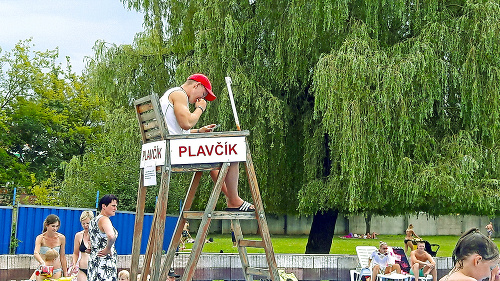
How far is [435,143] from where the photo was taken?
18.5 m

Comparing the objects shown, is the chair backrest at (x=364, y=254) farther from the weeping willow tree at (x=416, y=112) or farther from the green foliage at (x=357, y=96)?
the green foliage at (x=357, y=96)

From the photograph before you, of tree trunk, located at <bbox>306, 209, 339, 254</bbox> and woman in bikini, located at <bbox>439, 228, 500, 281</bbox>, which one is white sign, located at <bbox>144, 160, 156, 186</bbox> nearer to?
woman in bikini, located at <bbox>439, 228, 500, 281</bbox>

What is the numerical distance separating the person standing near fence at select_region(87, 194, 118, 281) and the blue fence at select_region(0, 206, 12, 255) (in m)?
7.64

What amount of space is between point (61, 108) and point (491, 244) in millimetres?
51612

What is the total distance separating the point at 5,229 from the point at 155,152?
9.30 m

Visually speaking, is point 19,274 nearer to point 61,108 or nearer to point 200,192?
point 200,192

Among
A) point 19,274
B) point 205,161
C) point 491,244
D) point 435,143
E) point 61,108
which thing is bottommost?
point 19,274

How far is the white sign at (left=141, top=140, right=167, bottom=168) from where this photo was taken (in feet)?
25.0

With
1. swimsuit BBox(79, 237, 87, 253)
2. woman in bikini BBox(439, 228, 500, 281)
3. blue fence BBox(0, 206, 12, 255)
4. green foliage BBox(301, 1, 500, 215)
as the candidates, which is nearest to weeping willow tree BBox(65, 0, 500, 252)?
green foliage BBox(301, 1, 500, 215)

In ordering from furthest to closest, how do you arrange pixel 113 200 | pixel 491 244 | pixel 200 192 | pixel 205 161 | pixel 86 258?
1. pixel 200 192
2. pixel 86 258
3. pixel 113 200
4. pixel 205 161
5. pixel 491 244

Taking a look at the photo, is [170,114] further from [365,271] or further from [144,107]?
[365,271]

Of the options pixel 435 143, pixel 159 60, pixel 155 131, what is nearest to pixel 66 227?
pixel 159 60

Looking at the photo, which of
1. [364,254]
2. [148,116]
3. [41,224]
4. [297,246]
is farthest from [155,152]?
[297,246]

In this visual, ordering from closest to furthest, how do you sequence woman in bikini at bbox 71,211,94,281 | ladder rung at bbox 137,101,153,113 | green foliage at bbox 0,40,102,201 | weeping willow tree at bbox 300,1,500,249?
ladder rung at bbox 137,101,153,113 → woman in bikini at bbox 71,211,94,281 → weeping willow tree at bbox 300,1,500,249 → green foliage at bbox 0,40,102,201
